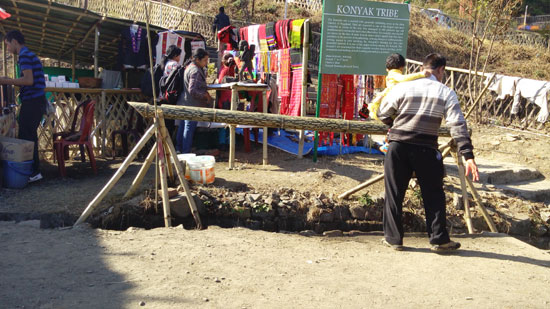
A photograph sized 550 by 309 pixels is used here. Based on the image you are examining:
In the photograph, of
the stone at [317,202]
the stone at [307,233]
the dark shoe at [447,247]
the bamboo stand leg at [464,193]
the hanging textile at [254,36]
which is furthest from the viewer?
the hanging textile at [254,36]

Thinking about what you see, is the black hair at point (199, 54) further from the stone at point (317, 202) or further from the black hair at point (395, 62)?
the black hair at point (395, 62)

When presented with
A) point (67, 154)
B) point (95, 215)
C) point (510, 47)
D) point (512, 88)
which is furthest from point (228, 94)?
point (510, 47)

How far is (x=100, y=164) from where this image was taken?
7.07 meters

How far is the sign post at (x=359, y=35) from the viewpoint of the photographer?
6.83 metres

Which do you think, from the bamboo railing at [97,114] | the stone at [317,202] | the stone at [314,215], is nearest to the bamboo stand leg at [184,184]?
the stone at [314,215]

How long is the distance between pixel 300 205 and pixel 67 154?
3.62 m

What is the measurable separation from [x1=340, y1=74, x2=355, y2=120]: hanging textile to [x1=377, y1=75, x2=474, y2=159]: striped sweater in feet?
10.7

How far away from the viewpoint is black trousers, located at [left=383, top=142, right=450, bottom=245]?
4156 mm

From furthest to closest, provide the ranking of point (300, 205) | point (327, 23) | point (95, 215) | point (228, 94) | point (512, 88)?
1. point (512, 88)
2. point (228, 94)
3. point (327, 23)
4. point (300, 205)
5. point (95, 215)

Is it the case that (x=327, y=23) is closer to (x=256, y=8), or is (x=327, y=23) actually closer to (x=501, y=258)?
(x=501, y=258)

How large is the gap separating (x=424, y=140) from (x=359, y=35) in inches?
130

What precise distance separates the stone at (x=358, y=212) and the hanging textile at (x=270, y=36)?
10.7 feet

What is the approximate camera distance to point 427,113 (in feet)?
13.3

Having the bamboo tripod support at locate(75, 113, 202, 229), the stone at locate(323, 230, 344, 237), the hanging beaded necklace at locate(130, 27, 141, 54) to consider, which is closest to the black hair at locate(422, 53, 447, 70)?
the stone at locate(323, 230, 344, 237)
